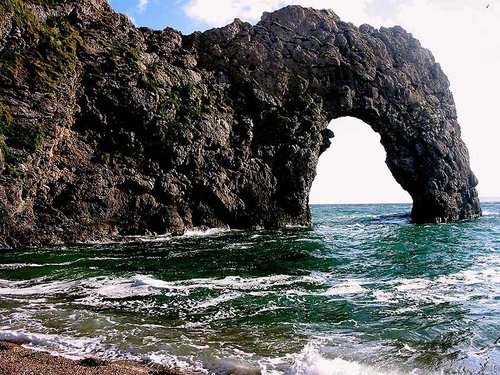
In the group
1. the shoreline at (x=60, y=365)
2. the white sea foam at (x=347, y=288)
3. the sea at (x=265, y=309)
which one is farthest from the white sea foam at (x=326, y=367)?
the white sea foam at (x=347, y=288)

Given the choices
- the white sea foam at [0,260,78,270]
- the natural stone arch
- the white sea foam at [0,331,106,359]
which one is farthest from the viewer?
the natural stone arch

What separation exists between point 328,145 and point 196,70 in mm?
18021

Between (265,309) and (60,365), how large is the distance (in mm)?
6777

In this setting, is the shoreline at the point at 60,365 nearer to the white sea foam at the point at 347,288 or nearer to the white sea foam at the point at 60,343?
the white sea foam at the point at 60,343

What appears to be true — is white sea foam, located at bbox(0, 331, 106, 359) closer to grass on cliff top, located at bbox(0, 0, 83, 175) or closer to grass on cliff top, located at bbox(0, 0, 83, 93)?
grass on cliff top, located at bbox(0, 0, 83, 175)

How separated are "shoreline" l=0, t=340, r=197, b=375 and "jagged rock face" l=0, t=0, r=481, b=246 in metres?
22.5

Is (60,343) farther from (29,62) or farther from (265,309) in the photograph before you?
(29,62)

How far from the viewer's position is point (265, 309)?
1345cm

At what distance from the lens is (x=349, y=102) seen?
5069cm

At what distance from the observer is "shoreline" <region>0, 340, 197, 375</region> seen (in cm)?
762

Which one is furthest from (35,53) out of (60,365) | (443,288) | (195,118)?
(443,288)

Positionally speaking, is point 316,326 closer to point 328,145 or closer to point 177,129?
point 177,129

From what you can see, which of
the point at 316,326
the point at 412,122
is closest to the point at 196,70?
the point at 412,122

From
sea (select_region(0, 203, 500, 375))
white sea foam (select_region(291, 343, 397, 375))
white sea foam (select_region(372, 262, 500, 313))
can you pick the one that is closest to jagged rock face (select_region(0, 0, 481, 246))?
sea (select_region(0, 203, 500, 375))
